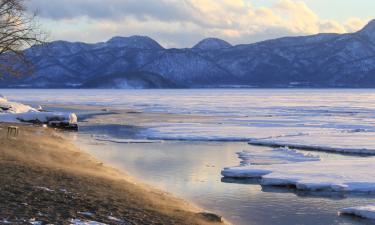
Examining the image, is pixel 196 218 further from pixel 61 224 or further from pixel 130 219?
pixel 61 224

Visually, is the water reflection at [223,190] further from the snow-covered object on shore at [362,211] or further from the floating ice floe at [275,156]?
the floating ice floe at [275,156]

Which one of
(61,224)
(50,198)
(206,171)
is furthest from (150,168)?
(61,224)

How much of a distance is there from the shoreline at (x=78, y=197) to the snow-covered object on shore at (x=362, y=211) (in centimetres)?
394

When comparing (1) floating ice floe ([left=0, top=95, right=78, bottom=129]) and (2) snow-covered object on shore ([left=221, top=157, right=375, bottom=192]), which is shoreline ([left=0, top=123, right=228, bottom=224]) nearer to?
(2) snow-covered object on shore ([left=221, top=157, right=375, bottom=192])

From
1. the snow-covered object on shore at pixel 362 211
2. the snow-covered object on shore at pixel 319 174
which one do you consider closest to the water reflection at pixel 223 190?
the snow-covered object on shore at pixel 362 211

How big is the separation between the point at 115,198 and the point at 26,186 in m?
2.47

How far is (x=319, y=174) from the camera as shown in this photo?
864 inches

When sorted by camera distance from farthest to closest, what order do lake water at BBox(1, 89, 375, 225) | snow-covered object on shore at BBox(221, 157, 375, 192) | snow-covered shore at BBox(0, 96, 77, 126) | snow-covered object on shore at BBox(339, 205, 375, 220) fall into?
snow-covered shore at BBox(0, 96, 77, 126) < snow-covered object on shore at BBox(221, 157, 375, 192) < lake water at BBox(1, 89, 375, 225) < snow-covered object on shore at BBox(339, 205, 375, 220)

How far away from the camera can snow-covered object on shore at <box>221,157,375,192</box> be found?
65.1 feet

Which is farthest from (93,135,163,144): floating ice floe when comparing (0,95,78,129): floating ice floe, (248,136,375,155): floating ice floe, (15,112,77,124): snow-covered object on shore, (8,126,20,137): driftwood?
(15,112,77,124): snow-covered object on shore

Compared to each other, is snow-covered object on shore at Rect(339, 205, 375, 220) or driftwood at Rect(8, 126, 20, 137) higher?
driftwood at Rect(8, 126, 20, 137)

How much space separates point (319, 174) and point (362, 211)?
5891mm

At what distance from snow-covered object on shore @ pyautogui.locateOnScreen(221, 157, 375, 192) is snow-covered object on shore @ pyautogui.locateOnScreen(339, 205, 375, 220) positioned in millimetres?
2995

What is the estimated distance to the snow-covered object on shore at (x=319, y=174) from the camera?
19828 millimetres
